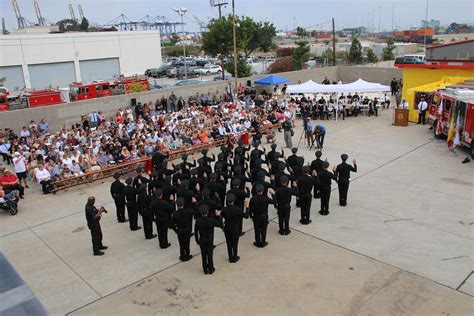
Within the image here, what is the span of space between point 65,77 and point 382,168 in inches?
1818

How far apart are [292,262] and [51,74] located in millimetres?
48648

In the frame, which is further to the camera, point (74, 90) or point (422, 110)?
point (74, 90)

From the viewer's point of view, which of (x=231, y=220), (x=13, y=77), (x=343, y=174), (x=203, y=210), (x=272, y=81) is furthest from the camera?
(x=13, y=77)

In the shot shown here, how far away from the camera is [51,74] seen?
161ft

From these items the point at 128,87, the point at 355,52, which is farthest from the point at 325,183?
the point at 355,52

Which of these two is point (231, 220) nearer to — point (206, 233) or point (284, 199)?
point (206, 233)

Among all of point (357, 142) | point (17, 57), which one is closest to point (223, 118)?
point (357, 142)

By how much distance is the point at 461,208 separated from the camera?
32.8ft

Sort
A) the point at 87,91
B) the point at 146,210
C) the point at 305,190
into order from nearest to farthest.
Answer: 1. the point at 146,210
2. the point at 305,190
3. the point at 87,91

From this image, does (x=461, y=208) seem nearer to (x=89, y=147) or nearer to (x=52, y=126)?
(x=89, y=147)

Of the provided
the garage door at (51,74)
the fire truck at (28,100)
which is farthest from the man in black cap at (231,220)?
the garage door at (51,74)

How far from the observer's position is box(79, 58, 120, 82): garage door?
52031 millimetres

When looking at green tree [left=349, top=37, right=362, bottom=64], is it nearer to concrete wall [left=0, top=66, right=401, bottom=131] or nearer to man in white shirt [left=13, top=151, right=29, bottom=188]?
concrete wall [left=0, top=66, right=401, bottom=131]

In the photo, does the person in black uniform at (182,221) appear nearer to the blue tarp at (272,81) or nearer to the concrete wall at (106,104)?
the concrete wall at (106,104)
